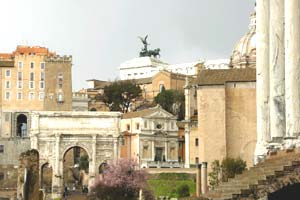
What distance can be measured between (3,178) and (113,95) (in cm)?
2130

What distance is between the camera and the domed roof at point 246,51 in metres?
74.5

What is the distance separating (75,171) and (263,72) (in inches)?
2561

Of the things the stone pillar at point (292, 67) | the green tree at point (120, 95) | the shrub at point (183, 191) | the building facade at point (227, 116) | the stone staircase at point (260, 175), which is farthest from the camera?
the green tree at point (120, 95)

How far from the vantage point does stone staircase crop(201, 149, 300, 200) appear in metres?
16.1

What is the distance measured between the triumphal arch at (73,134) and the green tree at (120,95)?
79.4ft

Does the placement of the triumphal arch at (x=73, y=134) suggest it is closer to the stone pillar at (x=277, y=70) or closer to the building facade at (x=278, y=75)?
the building facade at (x=278, y=75)

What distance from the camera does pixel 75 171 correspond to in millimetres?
84375

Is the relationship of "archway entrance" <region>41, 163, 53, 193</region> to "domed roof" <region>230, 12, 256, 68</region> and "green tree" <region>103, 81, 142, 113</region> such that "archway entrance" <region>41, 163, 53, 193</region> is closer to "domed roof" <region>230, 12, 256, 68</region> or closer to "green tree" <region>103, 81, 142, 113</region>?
"green tree" <region>103, 81, 142, 113</region>

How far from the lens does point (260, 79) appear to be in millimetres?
21031

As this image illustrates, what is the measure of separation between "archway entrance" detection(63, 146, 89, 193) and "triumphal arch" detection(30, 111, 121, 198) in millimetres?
3672

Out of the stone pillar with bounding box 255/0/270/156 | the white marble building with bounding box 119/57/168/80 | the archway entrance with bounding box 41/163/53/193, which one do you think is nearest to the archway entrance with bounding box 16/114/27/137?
the archway entrance with bounding box 41/163/53/193

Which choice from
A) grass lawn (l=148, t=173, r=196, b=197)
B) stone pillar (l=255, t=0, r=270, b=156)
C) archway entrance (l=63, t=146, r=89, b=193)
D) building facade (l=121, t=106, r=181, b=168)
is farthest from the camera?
building facade (l=121, t=106, r=181, b=168)

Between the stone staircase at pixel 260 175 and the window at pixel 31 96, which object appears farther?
the window at pixel 31 96

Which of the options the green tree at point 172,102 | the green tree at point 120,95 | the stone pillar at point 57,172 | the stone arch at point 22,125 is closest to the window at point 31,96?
the stone arch at point 22,125
